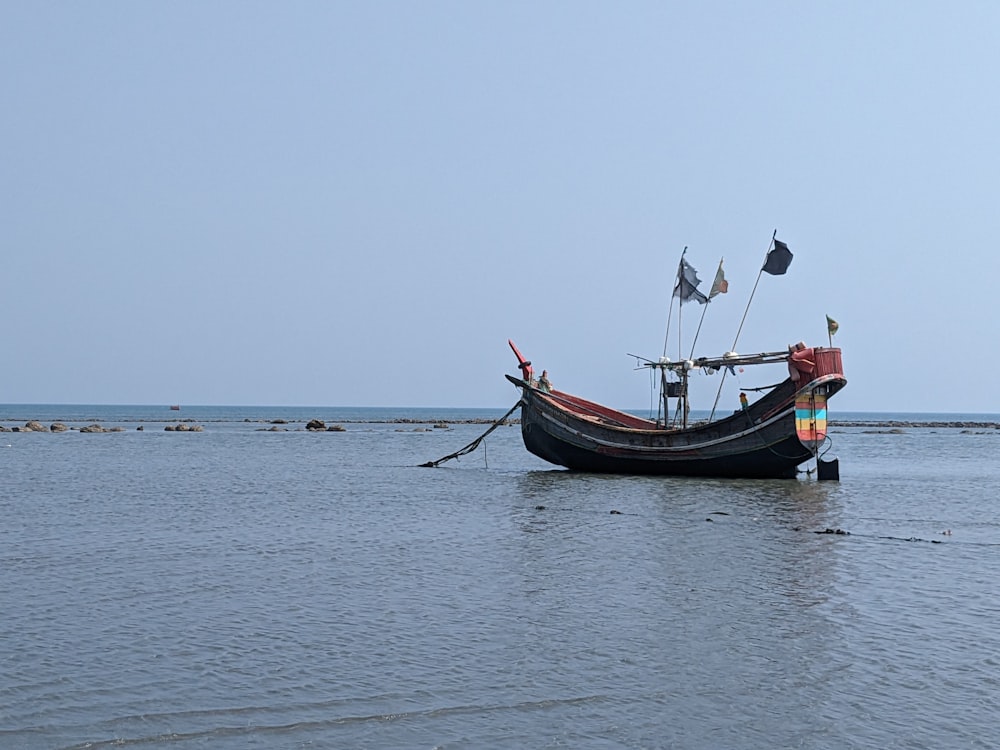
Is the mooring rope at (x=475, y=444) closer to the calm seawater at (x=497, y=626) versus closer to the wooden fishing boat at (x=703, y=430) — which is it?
the wooden fishing boat at (x=703, y=430)

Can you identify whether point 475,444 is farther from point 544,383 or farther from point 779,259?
point 779,259

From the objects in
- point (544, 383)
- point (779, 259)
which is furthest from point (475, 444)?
point (779, 259)

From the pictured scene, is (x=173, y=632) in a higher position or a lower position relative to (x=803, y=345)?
lower

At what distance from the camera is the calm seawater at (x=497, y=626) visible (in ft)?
28.5

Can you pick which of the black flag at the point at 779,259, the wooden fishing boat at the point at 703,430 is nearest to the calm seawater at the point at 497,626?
the wooden fishing boat at the point at 703,430

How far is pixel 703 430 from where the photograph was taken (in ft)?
107

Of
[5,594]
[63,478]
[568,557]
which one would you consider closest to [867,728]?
[568,557]

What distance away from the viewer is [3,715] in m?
8.66

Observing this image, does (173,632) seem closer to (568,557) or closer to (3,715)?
(3,715)

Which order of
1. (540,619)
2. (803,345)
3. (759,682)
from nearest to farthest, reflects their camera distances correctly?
(759,682)
(540,619)
(803,345)

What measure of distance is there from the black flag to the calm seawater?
8938 mm

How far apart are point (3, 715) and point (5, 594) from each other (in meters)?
5.54

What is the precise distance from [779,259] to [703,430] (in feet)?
18.4

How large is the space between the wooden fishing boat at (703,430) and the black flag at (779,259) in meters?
2.79
